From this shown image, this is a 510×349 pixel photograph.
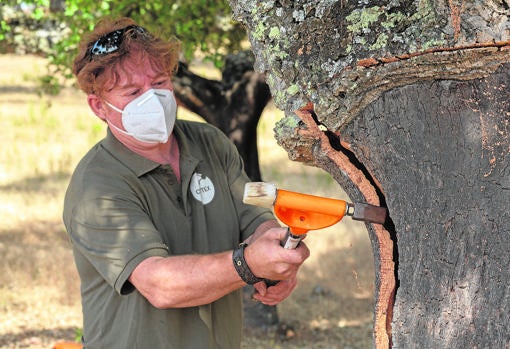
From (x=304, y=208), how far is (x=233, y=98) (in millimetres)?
3747

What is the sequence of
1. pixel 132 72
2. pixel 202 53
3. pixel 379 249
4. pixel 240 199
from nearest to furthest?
pixel 379 249, pixel 132 72, pixel 240 199, pixel 202 53

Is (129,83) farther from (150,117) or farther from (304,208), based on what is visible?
(304,208)

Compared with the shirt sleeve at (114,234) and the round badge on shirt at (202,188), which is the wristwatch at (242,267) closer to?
the shirt sleeve at (114,234)

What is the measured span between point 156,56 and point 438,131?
1.28 meters

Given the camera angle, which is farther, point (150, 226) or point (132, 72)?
point (132, 72)

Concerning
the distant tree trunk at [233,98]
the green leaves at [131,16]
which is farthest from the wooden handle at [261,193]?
the distant tree trunk at [233,98]

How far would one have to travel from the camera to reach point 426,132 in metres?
1.90

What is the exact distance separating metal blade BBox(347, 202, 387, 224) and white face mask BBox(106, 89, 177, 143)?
3.14ft

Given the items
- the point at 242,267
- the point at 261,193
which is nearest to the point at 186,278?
the point at 242,267

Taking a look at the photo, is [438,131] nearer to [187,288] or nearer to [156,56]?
[187,288]

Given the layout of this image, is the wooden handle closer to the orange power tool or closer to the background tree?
the orange power tool

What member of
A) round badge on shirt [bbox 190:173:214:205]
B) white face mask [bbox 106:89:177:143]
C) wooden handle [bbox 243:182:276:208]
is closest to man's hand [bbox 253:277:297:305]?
round badge on shirt [bbox 190:173:214:205]

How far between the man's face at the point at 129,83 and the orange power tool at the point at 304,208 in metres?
0.93

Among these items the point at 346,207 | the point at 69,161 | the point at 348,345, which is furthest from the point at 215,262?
the point at 69,161
